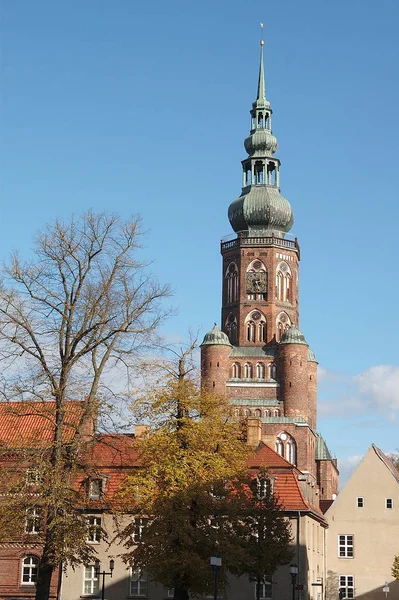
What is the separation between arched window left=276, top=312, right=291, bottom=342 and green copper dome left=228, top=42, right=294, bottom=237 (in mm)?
8781

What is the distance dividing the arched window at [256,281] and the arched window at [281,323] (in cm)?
264

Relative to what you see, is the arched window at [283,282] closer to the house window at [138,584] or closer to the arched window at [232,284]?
the arched window at [232,284]

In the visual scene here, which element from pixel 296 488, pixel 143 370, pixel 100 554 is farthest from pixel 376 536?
pixel 143 370

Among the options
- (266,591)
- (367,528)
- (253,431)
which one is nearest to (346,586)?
(367,528)

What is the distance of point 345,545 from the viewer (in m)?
62.9

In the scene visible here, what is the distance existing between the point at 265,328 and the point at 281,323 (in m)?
1.89

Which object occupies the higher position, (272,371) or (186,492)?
(272,371)

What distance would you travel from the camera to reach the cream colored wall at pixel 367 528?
62.0m

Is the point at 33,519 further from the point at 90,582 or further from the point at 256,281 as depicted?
the point at 256,281

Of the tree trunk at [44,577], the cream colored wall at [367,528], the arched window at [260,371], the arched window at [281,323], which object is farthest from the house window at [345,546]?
the arched window at [281,323]

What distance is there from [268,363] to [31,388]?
224 feet

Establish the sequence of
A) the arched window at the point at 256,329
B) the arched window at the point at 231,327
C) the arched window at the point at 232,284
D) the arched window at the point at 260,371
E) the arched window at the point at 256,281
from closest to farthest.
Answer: the arched window at the point at 260,371
the arched window at the point at 256,329
the arched window at the point at 231,327
the arched window at the point at 256,281
the arched window at the point at 232,284

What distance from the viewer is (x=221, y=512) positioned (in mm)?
41812

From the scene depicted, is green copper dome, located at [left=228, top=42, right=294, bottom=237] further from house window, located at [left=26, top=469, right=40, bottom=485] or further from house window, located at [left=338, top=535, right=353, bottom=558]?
house window, located at [left=26, top=469, right=40, bottom=485]
